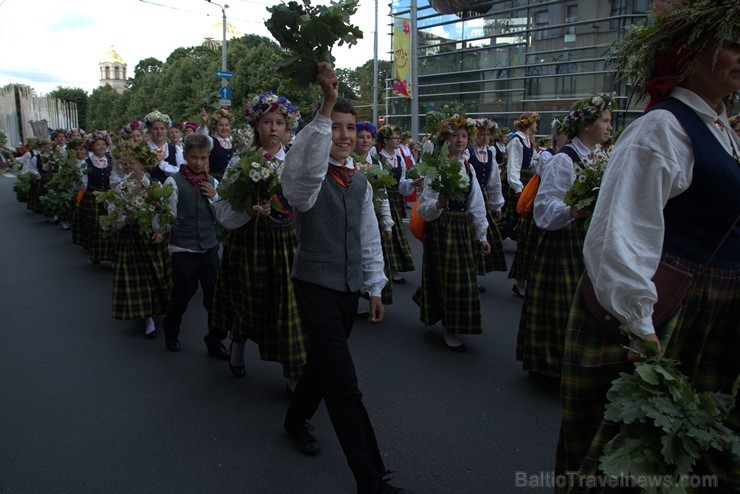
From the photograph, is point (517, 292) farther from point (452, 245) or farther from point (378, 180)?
point (378, 180)

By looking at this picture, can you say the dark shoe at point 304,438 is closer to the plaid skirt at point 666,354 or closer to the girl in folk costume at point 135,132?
the plaid skirt at point 666,354

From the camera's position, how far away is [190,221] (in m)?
4.95

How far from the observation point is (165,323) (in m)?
5.18

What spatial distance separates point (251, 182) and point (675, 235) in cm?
265

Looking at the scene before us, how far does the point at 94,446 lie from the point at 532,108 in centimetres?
2214

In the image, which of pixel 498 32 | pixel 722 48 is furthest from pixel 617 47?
pixel 498 32

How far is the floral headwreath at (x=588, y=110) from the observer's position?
4.19m

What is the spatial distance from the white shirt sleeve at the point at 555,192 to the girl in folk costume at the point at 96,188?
22.6 feet

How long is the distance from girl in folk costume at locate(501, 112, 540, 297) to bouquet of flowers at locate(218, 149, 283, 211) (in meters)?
3.24

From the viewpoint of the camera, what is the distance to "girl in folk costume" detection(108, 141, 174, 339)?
5.42 metres

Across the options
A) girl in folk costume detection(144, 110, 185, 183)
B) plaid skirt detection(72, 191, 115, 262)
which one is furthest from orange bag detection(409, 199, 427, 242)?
plaid skirt detection(72, 191, 115, 262)

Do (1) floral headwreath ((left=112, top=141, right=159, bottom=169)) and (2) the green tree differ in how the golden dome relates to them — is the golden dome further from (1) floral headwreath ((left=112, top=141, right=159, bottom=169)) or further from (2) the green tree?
(1) floral headwreath ((left=112, top=141, right=159, bottom=169))

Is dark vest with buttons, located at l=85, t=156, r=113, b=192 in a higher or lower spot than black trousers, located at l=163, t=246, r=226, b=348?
higher

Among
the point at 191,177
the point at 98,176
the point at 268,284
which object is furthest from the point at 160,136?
the point at 268,284
